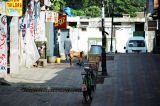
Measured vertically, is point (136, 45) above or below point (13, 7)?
below

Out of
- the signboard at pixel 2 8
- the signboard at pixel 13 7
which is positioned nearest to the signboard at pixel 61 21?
the signboard at pixel 2 8

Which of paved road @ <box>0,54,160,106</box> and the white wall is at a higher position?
the white wall

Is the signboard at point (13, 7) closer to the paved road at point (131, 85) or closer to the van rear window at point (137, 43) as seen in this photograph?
the paved road at point (131, 85)

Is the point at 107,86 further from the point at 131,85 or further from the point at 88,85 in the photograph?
the point at 88,85

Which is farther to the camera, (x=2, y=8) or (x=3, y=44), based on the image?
(x=3, y=44)

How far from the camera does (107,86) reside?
1880cm

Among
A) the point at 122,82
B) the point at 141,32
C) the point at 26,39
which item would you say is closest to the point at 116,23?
the point at 141,32

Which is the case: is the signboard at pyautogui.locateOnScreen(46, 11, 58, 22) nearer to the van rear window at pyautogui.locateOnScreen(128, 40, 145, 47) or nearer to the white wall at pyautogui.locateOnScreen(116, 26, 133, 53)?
the van rear window at pyautogui.locateOnScreen(128, 40, 145, 47)

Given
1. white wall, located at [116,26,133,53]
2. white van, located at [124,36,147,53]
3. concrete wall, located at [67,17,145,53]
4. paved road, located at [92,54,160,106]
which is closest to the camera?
paved road, located at [92,54,160,106]

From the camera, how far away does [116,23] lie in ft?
196

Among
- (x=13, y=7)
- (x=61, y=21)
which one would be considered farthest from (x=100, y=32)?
(x=13, y=7)

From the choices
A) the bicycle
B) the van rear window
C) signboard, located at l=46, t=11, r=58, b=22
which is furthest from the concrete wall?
the bicycle

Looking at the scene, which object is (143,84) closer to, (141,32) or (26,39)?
(26,39)

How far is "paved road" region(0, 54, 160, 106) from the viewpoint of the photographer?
1612cm
